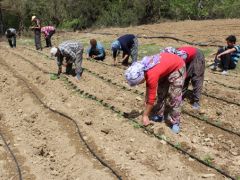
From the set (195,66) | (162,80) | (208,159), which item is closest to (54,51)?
(195,66)

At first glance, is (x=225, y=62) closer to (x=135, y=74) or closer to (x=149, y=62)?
(x=149, y=62)

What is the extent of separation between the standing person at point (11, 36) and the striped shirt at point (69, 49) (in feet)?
25.5

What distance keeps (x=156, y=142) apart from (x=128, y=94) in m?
2.39

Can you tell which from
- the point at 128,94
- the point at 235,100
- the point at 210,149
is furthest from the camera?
the point at 128,94

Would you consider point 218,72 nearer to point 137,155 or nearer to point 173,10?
point 137,155

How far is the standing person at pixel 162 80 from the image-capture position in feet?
18.4

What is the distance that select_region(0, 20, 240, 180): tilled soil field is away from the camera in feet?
18.1

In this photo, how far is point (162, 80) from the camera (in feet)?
20.5

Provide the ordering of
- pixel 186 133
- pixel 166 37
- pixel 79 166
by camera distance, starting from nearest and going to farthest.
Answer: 1. pixel 79 166
2. pixel 186 133
3. pixel 166 37

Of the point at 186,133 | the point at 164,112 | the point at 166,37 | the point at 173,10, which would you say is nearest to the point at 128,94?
the point at 164,112

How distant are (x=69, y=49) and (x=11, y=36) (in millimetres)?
8268

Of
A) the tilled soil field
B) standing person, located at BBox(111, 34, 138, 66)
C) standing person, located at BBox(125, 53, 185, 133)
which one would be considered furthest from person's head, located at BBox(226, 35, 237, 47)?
standing person, located at BBox(125, 53, 185, 133)

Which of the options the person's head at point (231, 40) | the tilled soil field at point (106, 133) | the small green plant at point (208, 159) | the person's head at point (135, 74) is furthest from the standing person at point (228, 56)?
the person's head at point (135, 74)

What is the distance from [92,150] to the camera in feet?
19.9
